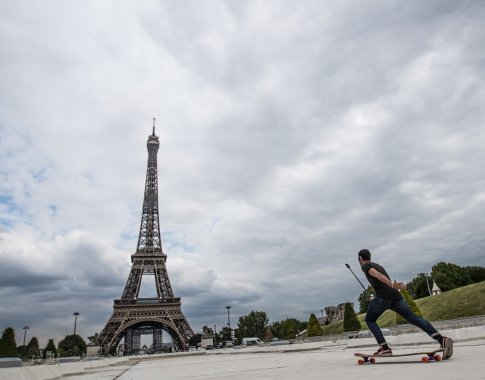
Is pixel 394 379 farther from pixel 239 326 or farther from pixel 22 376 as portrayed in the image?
pixel 239 326

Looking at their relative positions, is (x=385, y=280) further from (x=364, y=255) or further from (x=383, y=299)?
(x=364, y=255)

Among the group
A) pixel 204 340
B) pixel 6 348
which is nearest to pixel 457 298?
pixel 204 340

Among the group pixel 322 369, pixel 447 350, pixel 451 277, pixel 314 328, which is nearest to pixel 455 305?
pixel 314 328

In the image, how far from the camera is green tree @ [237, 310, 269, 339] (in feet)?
309

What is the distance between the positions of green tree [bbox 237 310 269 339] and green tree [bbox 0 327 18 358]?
2344 inches

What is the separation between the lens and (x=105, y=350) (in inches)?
2398

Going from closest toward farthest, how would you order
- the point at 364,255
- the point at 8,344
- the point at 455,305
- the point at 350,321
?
1. the point at 364,255
2. the point at 8,344
3. the point at 455,305
4. the point at 350,321

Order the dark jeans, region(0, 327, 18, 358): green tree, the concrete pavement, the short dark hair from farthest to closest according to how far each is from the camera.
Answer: region(0, 327, 18, 358): green tree < the short dark hair < the dark jeans < the concrete pavement

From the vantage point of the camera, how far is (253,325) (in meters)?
95.1

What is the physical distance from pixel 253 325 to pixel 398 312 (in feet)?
315

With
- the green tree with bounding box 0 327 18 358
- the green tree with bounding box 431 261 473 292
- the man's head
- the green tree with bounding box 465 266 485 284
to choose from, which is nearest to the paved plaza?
the man's head

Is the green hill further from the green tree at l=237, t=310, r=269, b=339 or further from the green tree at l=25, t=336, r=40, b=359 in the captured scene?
the green tree at l=25, t=336, r=40, b=359

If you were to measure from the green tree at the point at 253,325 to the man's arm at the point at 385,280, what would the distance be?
9442cm

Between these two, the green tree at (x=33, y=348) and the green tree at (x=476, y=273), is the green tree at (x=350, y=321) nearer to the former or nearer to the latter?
the green tree at (x=476, y=273)
